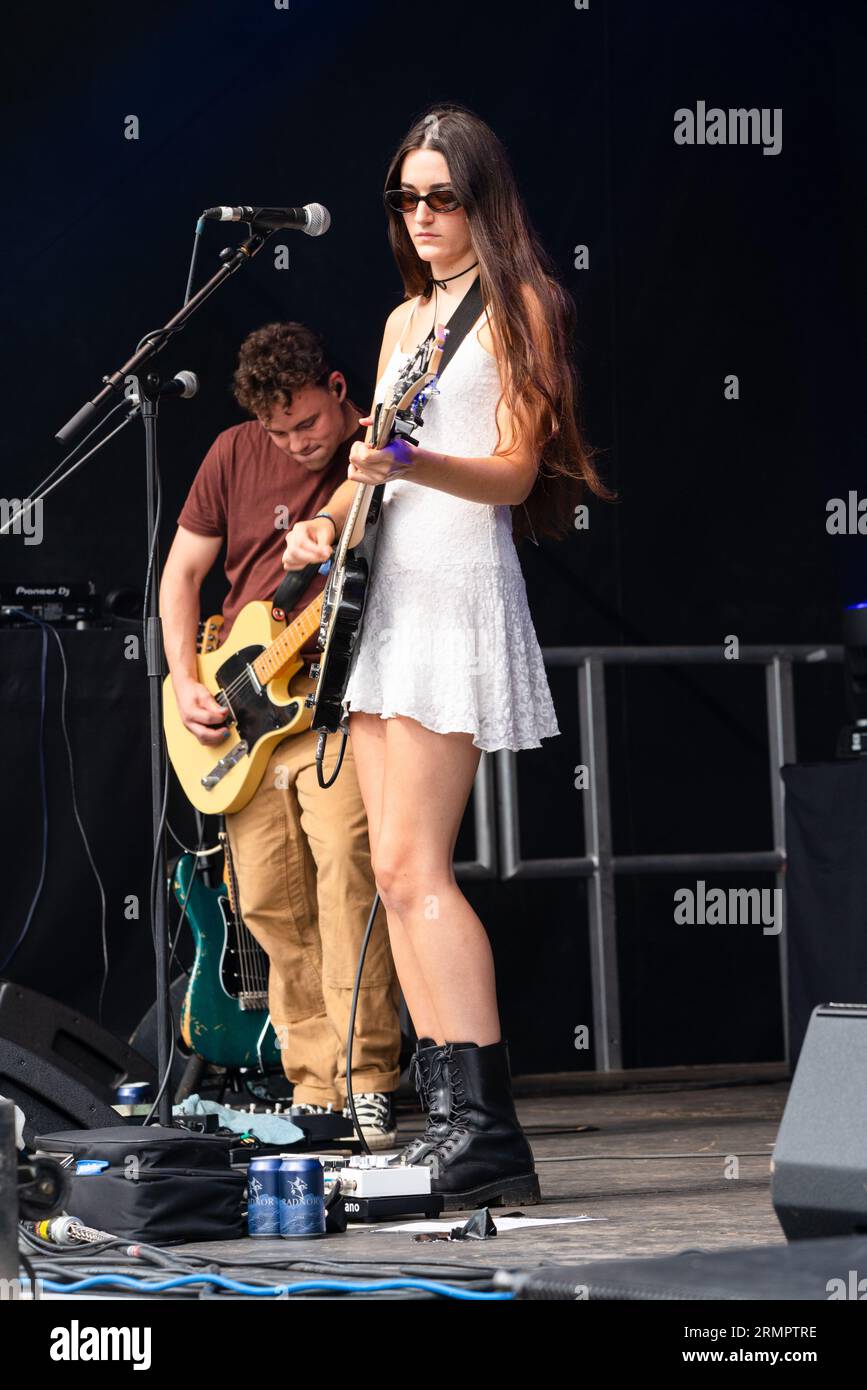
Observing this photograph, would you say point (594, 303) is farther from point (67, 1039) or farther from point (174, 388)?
point (67, 1039)

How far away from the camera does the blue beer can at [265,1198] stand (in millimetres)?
2564

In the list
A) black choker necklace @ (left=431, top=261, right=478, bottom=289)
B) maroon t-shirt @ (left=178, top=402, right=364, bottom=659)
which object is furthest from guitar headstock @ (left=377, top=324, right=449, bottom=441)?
maroon t-shirt @ (left=178, top=402, right=364, bottom=659)

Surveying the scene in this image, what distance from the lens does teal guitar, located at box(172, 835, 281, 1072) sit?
4.29 metres

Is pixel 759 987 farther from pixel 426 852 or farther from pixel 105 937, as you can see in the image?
pixel 426 852

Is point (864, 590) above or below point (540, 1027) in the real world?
above

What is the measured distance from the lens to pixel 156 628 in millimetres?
3238

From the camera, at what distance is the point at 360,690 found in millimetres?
2855

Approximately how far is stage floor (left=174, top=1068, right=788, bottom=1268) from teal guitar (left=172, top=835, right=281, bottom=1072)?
396 millimetres

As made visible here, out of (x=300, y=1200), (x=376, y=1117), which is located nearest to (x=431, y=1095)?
(x=300, y=1200)

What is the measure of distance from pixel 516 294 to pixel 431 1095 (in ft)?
4.03

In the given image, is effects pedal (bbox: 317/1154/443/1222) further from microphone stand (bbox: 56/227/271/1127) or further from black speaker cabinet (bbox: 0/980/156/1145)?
black speaker cabinet (bbox: 0/980/156/1145)
